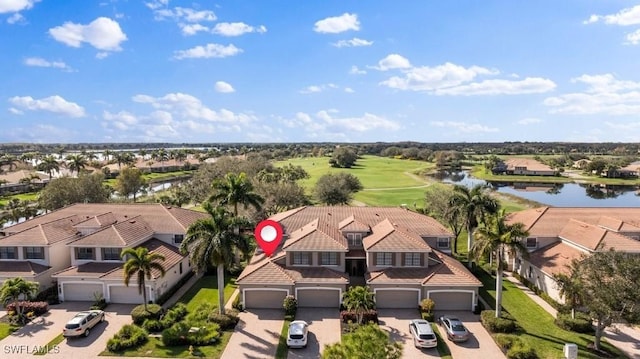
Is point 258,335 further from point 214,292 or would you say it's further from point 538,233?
point 538,233

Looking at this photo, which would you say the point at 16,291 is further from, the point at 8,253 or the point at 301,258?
the point at 301,258

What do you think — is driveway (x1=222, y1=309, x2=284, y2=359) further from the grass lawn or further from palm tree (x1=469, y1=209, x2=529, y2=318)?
the grass lawn

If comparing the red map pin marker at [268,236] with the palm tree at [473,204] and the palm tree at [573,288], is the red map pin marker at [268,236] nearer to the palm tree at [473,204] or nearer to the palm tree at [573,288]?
the palm tree at [473,204]

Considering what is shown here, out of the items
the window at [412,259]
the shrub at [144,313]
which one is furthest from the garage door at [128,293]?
the window at [412,259]

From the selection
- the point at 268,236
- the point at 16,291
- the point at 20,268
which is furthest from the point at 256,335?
the point at 20,268

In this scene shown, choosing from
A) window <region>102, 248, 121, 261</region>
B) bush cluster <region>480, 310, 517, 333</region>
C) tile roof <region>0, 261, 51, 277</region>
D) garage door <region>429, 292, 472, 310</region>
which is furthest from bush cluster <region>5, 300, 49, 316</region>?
bush cluster <region>480, 310, 517, 333</region>

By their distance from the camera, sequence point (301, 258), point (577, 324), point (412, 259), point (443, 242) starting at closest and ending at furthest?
1. point (577, 324)
2. point (412, 259)
3. point (301, 258)
4. point (443, 242)
